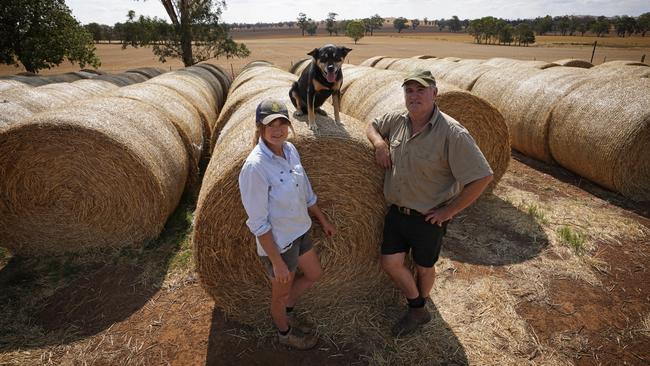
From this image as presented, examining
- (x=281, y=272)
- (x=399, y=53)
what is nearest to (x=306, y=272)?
(x=281, y=272)

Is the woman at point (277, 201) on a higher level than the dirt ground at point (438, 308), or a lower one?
higher

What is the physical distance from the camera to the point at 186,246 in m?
4.87

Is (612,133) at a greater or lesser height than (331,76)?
lesser

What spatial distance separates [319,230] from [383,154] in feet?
3.48

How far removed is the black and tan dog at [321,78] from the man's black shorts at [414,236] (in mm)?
1248

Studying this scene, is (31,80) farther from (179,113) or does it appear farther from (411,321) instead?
(411,321)

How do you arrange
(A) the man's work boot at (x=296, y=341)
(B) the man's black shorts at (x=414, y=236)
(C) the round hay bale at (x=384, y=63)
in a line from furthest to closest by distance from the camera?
(C) the round hay bale at (x=384, y=63) < (A) the man's work boot at (x=296, y=341) < (B) the man's black shorts at (x=414, y=236)

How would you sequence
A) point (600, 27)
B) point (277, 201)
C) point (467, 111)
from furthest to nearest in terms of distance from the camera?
point (600, 27)
point (467, 111)
point (277, 201)

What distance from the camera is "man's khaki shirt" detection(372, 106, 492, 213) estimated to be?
2.82m

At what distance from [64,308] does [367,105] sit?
524 cm

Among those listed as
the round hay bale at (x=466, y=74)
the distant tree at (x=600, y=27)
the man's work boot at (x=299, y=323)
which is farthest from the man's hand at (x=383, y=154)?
the distant tree at (x=600, y=27)

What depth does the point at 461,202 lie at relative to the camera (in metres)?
2.92

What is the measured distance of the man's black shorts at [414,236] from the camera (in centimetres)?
310

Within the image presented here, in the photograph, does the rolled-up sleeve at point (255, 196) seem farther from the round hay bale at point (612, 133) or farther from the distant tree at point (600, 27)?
the distant tree at point (600, 27)
